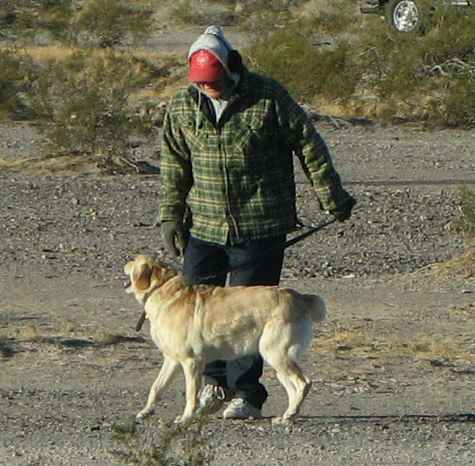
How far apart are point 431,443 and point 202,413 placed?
1.38 meters

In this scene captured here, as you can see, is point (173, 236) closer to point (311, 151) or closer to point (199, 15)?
point (311, 151)

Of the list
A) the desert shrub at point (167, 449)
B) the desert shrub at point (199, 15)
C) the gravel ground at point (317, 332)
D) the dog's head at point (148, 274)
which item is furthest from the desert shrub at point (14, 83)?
the desert shrub at point (167, 449)

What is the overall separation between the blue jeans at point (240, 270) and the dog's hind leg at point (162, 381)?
346 millimetres

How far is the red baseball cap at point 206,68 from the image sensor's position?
24.5 ft

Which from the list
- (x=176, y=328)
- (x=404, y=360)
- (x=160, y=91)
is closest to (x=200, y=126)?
(x=176, y=328)

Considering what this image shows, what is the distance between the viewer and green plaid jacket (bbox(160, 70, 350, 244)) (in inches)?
299

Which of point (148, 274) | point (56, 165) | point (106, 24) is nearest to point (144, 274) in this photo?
point (148, 274)

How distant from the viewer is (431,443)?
749cm

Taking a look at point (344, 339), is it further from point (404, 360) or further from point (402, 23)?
point (402, 23)

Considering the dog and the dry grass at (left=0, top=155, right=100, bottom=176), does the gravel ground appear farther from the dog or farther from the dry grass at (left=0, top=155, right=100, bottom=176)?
the dog

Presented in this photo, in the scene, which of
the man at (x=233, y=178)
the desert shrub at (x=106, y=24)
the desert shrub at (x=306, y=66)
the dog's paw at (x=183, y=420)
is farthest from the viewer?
the desert shrub at (x=106, y=24)

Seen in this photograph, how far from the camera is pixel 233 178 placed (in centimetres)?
770

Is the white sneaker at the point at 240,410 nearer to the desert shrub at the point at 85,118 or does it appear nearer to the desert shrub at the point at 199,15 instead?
the desert shrub at the point at 85,118

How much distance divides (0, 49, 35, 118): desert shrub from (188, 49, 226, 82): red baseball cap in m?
18.5
